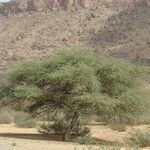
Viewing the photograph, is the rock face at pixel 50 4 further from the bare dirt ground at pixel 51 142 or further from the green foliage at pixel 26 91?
the green foliage at pixel 26 91

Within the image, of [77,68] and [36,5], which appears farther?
[36,5]

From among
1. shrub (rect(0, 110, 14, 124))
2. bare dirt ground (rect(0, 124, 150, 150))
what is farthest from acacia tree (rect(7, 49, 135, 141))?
shrub (rect(0, 110, 14, 124))

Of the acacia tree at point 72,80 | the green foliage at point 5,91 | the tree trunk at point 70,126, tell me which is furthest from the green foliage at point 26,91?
the tree trunk at point 70,126

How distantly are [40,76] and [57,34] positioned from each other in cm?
6267

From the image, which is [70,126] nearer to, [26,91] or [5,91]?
[26,91]

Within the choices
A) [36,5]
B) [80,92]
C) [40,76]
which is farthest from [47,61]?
[36,5]

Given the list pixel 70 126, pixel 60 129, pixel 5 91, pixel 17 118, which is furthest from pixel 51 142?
pixel 17 118

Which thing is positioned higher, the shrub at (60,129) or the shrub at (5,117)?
the shrub at (60,129)

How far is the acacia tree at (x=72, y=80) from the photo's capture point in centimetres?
2491

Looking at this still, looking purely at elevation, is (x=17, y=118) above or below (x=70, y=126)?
below

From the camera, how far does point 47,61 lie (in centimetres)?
2641

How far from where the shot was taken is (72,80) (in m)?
25.0

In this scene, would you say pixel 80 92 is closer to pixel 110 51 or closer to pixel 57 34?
pixel 110 51

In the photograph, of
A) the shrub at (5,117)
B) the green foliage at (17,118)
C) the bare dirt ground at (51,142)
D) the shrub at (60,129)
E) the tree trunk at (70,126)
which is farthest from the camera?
the shrub at (5,117)
